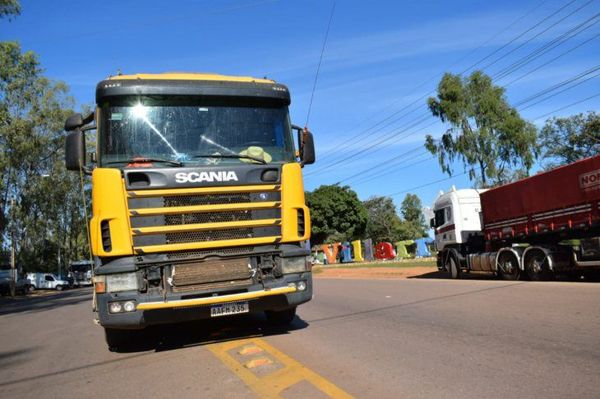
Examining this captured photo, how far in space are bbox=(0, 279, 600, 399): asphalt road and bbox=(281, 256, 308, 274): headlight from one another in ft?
3.25

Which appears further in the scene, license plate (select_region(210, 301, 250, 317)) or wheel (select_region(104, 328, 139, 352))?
wheel (select_region(104, 328, 139, 352))

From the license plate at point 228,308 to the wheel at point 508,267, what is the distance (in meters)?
11.8

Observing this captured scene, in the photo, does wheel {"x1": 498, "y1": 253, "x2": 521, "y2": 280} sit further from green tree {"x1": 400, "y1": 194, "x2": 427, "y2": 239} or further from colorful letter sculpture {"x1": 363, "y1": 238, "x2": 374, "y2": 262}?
green tree {"x1": 400, "y1": 194, "x2": 427, "y2": 239}

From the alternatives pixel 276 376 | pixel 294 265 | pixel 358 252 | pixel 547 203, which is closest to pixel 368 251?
pixel 358 252

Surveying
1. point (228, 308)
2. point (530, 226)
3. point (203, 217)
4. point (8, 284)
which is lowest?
point (228, 308)

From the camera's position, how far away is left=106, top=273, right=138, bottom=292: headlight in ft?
20.2

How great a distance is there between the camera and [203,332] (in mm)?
8562

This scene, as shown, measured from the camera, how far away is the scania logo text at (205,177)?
253 inches

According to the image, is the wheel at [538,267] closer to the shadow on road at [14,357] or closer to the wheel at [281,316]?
the wheel at [281,316]

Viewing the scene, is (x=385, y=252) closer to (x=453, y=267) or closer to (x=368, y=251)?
(x=368, y=251)

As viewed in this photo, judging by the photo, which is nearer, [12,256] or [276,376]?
[276,376]

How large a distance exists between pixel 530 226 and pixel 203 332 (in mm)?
11049

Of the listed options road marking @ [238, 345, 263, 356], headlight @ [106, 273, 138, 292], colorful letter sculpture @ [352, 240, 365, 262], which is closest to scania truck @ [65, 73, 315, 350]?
headlight @ [106, 273, 138, 292]

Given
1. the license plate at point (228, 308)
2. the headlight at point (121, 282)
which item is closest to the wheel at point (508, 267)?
the license plate at point (228, 308)
